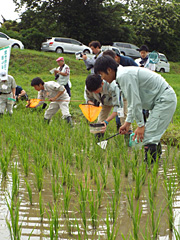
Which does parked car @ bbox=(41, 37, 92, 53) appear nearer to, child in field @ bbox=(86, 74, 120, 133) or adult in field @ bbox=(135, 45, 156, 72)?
adult in field @ bbox=(135, 45, 156, 72)

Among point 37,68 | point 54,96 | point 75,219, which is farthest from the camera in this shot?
point 37,68

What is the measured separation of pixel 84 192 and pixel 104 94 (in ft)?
7.32

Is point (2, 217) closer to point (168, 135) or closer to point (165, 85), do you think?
point (165, 85)

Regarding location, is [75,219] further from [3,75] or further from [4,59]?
[4,59]

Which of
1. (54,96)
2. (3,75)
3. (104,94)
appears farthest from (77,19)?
(104,94)

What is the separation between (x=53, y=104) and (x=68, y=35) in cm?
1789

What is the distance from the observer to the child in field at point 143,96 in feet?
9.77

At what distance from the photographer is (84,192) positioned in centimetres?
222

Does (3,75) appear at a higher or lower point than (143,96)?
lower

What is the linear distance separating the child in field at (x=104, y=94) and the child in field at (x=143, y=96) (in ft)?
1.59

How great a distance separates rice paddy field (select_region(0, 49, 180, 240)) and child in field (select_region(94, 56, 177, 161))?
0.90ft

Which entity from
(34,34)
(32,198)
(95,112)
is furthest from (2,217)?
(34,34)

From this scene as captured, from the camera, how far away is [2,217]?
223cm

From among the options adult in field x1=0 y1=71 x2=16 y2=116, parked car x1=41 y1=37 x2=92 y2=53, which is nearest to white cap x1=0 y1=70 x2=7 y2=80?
adult in field x1=0 y1=71 x2=16 y2=116
